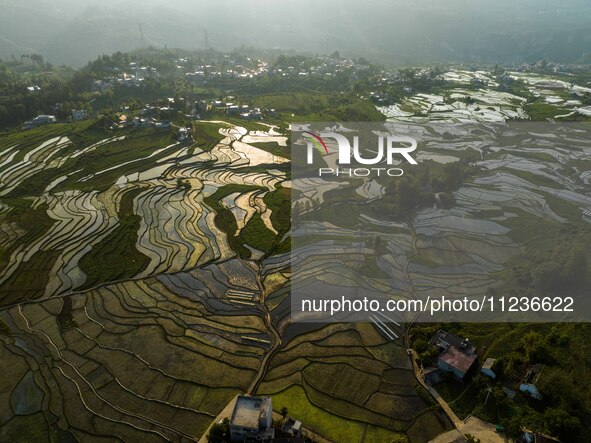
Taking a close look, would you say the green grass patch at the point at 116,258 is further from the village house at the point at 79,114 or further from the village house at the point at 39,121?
the village house at the point at 79,114

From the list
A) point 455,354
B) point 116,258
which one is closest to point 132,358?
point 116,258

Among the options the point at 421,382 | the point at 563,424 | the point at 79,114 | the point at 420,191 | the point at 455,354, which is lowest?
the point at 420,191

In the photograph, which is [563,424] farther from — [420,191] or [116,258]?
[116,258]

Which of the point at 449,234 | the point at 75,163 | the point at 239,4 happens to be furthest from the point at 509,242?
the point at 239,4

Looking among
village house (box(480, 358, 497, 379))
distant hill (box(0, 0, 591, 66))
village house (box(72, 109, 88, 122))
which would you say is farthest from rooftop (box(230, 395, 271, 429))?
distant hill (box(0, 0, 591, 66))

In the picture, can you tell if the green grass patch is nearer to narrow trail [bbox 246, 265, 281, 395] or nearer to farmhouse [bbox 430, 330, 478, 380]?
narrow trail [bbox 246, 265, 281, 395]

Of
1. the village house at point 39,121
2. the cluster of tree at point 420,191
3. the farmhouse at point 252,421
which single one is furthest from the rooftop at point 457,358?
the village house at point 39,121

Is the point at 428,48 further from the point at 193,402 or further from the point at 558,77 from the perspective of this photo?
the point at 193,402

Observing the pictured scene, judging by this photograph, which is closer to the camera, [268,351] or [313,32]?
[268,351]
